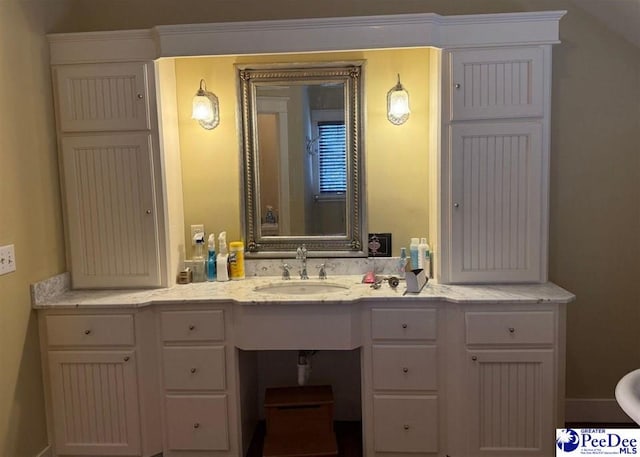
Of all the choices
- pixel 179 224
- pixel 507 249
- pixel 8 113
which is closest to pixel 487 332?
pixel 507 249

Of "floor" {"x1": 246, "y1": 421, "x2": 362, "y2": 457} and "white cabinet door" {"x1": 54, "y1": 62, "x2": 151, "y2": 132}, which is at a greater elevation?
"white cabinet door" {"x1": 54, "y1": 62, "x2": 151, "y2": 132}

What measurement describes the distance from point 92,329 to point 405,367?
1.41m

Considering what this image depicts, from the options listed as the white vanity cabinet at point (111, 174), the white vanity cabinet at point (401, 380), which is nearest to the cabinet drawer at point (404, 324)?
the white vanity cabinet at point (401, 380)

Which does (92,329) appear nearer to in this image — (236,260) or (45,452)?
(45,452)

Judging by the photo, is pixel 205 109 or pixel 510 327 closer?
pixel 510 327

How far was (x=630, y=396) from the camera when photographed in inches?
56.7

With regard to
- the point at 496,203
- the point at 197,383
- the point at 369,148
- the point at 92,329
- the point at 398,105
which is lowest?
the point at 197,383

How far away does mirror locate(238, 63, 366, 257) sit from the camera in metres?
2.47

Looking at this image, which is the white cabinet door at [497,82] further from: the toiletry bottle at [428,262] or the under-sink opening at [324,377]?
the under-sink opening at [324,377]

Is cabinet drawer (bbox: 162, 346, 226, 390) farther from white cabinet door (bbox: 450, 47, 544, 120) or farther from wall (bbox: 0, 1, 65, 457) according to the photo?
white cabinet door (bbox: 450, 47, 544, 120)

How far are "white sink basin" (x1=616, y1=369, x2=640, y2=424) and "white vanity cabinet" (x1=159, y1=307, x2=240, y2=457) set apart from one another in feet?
4.89

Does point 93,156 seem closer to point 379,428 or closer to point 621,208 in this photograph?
point 379,428

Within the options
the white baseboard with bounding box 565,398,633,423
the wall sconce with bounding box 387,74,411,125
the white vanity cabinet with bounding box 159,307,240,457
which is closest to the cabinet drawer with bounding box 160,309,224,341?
the white vanity cabinet with bounding box 159,307,240,457

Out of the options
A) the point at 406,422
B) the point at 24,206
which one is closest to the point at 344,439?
the point at 406,422
